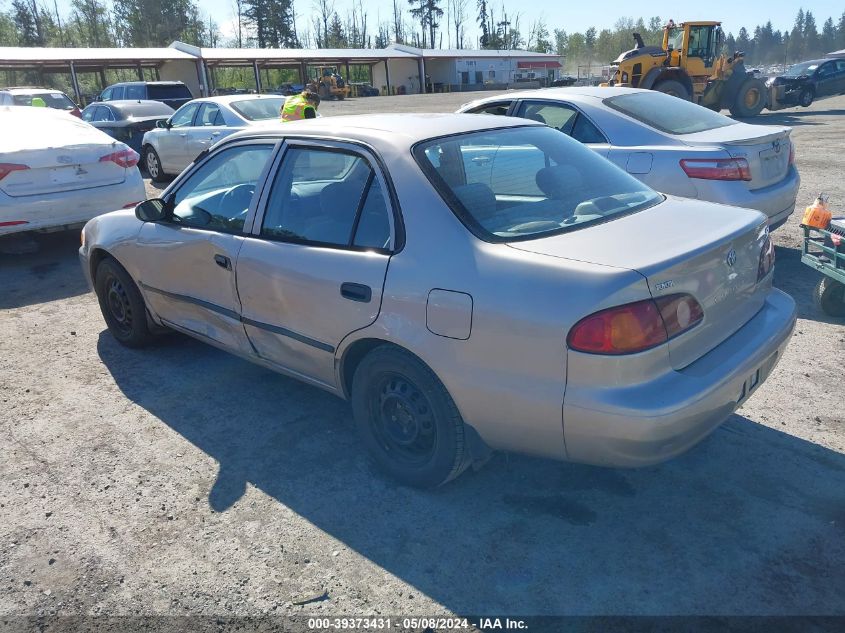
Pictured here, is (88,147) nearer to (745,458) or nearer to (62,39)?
(745,458)

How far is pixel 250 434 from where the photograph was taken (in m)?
3.86

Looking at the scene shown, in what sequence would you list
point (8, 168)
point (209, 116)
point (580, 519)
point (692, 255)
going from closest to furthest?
point (692, 255)
point (580, 519)
point (8, 168)
point (209, 116)

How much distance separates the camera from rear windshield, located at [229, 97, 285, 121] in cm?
1107

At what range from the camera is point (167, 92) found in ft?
62.6

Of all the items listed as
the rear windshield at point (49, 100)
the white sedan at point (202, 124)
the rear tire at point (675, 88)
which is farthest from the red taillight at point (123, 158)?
the rear tire at point (675, 88)

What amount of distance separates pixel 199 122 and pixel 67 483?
9.55 meters

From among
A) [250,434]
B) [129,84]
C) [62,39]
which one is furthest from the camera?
[62,39]

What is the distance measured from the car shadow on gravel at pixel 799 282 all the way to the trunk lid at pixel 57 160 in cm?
711

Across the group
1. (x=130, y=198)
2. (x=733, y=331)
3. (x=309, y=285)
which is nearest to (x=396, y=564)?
(x=309, y=285)

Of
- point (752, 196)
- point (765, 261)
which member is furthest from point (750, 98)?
point (765, 261)

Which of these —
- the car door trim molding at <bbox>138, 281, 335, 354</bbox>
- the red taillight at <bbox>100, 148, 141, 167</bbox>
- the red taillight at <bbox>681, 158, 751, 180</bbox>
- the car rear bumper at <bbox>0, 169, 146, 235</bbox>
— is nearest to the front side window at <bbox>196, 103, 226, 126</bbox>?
the red taillight at <bbox>100, 148, 141, 167</bbox>

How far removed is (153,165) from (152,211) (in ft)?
31.6

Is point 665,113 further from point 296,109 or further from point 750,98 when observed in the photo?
point 750,98

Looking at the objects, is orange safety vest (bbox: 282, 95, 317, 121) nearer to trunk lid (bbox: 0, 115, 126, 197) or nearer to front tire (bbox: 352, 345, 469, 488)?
→ trunk lid (bbox: 0, 115, 126, 197)
